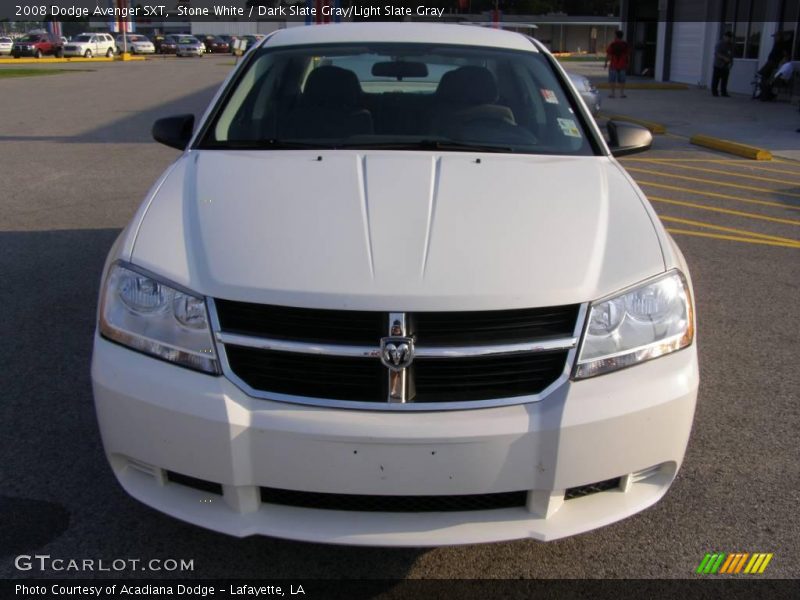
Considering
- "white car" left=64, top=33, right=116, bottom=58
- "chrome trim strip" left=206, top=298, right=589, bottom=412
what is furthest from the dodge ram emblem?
"white car" left=64, top=33, right=116, bottom=58

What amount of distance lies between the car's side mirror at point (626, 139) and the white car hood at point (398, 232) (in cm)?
87

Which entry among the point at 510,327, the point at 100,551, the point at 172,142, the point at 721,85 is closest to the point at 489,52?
the point at 172,142

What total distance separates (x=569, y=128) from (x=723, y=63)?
1944cm

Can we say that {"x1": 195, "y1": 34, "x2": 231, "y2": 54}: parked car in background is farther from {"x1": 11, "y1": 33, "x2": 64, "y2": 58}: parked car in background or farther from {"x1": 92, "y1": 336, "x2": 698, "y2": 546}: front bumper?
{"x1": 92, "y1": 336, "x2": 698, "y2": 546}: front bumper

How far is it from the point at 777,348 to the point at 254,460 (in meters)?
3.37

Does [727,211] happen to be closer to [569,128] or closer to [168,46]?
[569,128]

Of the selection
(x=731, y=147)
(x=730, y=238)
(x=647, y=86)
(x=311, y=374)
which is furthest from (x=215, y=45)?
(x=311, y=374)

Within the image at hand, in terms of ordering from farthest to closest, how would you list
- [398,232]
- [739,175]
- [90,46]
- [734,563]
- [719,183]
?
[90,46], [739,175], [719,183], [734,563], [398,232]

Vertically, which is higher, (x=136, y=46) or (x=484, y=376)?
(x=484, y=376)

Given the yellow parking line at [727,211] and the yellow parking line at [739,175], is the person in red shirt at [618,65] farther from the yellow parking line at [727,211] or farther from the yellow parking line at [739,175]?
the yellow parking line at [727,211]

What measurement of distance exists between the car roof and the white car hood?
1.18 meters

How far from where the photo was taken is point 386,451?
2.20 meters

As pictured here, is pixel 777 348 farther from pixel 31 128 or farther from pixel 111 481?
pixel 31 128

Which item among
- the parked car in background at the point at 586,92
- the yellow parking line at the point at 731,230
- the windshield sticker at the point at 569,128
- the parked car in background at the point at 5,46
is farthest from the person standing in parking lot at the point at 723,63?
the parked car in background at the point at 5,46
